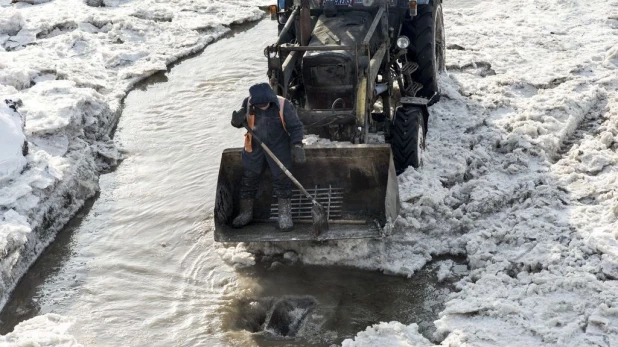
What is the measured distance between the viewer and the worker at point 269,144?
22.8ft

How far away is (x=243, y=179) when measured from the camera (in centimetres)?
738

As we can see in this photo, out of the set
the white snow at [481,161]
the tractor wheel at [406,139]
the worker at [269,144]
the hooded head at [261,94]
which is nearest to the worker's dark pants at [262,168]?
the worker at [269,144]

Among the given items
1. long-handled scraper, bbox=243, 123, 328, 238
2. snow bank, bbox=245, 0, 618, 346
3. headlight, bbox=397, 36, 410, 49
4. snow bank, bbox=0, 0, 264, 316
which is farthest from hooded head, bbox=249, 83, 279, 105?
snow bank, bbox=0, 0, 264, 316

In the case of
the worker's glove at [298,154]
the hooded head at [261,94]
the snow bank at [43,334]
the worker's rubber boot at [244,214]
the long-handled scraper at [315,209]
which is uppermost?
the hooded head at [261,94]

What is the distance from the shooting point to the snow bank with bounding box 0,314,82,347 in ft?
20.0

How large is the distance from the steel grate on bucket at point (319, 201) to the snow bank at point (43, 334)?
2.27 metres

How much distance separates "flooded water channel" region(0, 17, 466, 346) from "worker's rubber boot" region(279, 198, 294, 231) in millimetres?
403

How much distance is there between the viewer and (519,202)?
25.3 ft

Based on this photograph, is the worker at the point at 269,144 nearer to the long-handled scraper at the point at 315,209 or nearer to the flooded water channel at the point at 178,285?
the long-handled scraper at the point at 315,209

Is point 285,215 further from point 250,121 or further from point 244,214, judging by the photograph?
point 250,121

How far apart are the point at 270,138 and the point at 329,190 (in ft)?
3.00

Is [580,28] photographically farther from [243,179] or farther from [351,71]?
[243,179]

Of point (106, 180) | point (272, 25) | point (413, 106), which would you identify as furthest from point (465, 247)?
point (272, 25)

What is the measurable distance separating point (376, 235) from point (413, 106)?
239cm
